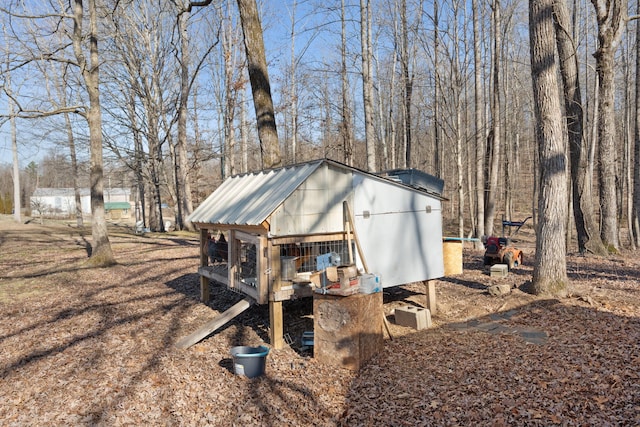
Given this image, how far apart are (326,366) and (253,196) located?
2.94 m

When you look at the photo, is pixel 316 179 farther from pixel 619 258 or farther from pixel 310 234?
pixel 619 258

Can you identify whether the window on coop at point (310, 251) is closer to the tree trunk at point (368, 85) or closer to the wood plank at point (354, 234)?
the wood plank at point (354, 234)

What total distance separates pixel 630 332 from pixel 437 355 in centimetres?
262

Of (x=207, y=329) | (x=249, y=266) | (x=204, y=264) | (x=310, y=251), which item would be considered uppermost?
(x=310, y=251)

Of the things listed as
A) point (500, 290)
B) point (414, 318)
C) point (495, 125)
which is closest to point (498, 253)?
point (500, 290)

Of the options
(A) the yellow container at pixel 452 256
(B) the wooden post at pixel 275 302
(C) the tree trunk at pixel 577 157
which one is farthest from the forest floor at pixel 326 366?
(C) the tree trunk at pixel 577 157

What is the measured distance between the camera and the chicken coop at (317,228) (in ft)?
20.1

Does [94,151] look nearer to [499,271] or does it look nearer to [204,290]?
[204,290]

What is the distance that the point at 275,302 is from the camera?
6.17 metres

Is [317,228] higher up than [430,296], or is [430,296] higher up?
[317,228]

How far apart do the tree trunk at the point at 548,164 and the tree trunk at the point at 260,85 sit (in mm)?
5383

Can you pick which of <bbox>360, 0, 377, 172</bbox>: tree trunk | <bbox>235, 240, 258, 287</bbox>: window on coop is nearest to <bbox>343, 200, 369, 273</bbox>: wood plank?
<bbox>235, 240, 258, 287</bbox>: window on coop

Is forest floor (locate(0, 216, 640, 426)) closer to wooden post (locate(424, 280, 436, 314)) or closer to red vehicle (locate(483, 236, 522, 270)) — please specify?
wooden post (locate(424, 280, 436, 314))

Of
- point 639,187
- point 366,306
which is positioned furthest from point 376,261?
point 639,187
